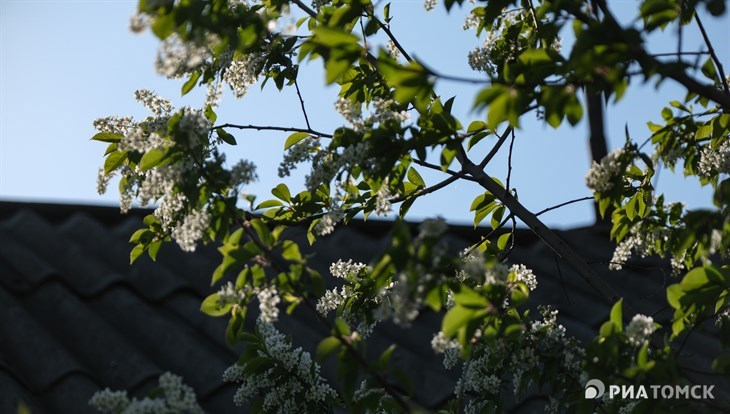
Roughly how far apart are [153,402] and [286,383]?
0.53m

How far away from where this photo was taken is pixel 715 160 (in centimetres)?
192

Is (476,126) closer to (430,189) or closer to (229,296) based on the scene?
(430,189)

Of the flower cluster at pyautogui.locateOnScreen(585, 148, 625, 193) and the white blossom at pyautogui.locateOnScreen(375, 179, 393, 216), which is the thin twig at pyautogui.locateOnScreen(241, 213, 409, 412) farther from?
the flower cluster at pyautogui.locateOnScreen(585, 148, 625, 193)

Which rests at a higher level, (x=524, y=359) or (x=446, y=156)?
(x=446, y=156)

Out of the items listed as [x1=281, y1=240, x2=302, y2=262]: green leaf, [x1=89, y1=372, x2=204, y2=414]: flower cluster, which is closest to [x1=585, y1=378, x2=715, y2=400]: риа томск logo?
[x1=281, y1=240, x2=302, y2=262]: green leaf

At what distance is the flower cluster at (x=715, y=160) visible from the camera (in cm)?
188

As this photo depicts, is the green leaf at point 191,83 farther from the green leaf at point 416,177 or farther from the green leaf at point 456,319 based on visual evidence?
the green leaf at point 456,319

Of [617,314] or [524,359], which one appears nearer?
[617,314]

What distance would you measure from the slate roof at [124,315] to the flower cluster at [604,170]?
0.37m

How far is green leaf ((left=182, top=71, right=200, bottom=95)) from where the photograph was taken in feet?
5.82

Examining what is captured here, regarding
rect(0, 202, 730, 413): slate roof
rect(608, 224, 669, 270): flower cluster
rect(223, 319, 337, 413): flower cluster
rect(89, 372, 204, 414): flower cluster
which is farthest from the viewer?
rect(0, 202, 730, 413): slate roof

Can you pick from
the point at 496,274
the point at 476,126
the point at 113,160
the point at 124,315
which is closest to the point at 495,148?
the point at 476,126

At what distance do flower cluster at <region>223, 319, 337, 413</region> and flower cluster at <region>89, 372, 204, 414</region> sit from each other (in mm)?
437

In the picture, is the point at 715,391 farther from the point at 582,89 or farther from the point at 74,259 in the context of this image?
the point at 74,259
